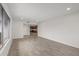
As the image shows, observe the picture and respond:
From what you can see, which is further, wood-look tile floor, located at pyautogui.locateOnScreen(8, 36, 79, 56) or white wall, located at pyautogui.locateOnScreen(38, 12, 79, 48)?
white wall, located at pyautogui.locateOnScreen(38, 12, 79, 48)

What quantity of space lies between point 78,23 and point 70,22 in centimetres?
76

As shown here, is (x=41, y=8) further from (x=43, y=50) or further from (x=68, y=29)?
(x=68, y=29)

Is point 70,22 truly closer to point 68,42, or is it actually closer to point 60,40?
point 68,42

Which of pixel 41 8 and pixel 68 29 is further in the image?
pixel 68 29

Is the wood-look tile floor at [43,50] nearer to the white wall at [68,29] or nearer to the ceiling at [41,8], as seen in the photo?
the white wall at [68,29]

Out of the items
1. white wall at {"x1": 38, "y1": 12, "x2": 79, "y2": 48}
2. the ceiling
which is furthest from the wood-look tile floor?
the ceiling

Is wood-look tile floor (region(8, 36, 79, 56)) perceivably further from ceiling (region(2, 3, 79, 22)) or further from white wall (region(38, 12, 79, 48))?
ceiling (region(2, 3, 79, 22))

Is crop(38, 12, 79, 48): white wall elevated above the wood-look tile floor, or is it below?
above

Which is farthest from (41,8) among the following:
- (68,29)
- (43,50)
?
(68,29)

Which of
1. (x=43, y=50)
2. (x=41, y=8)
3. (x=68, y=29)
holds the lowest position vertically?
(x=43, y=50)

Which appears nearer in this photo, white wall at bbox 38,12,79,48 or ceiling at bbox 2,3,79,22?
ceiling at bbox 2,3,79,22

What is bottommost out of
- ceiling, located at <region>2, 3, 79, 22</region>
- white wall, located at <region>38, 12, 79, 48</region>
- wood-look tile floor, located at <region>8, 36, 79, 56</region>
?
wood-look tile floor, located at <region>8, 36, 79, 56</region>

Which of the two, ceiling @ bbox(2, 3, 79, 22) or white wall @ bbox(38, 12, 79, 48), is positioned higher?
ceiling @ bbox(2, 3, 79, 22)

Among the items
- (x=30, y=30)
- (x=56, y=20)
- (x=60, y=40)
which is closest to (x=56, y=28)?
(x=56, y=20)
